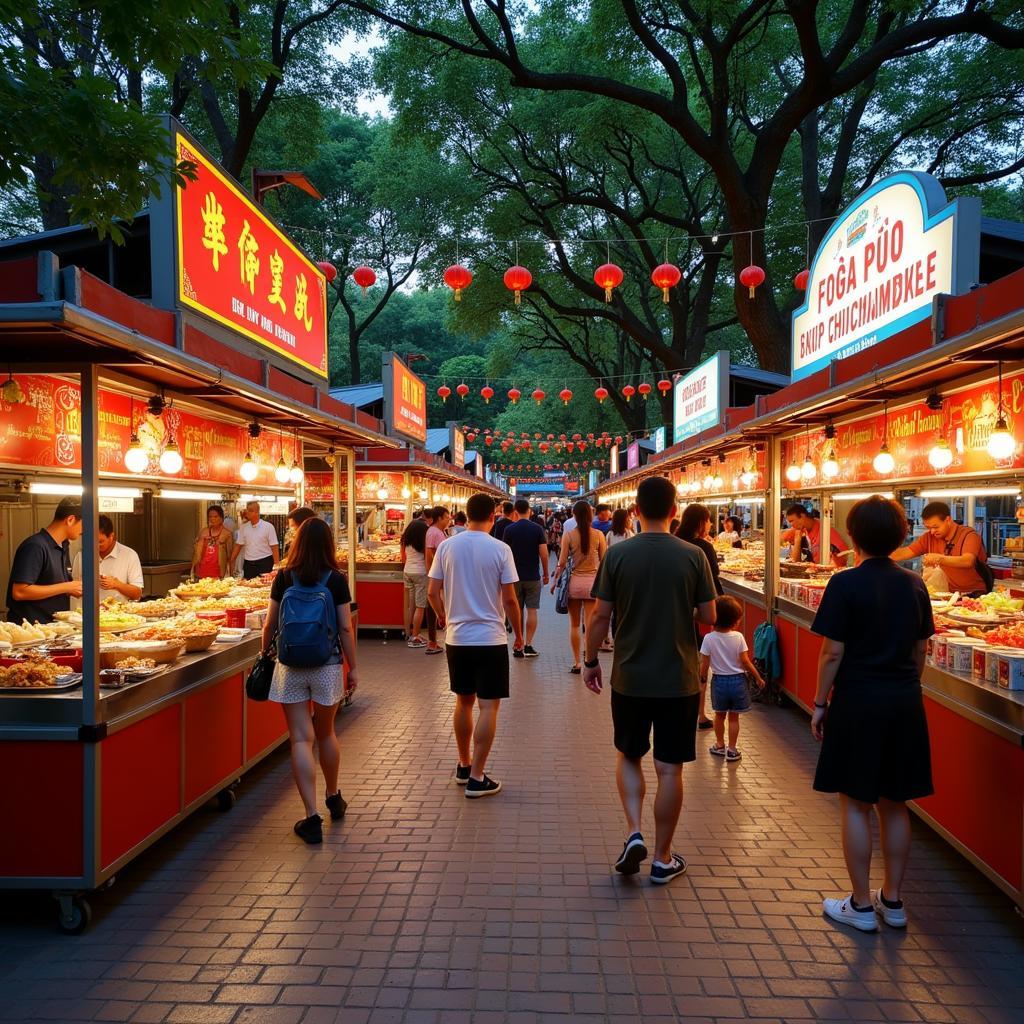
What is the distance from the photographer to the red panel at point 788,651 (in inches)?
306

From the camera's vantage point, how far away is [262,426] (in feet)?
27.9

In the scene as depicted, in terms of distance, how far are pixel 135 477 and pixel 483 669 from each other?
10.6 feet

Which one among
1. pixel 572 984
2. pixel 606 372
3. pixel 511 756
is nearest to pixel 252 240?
pixel 511 756

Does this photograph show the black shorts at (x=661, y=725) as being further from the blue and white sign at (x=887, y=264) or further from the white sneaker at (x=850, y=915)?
the blue and white sign at (x=887, y=264)

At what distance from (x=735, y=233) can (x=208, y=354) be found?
11.3 meters

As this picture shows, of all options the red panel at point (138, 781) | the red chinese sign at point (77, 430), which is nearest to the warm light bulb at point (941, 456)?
the red panel at point (138, 781)

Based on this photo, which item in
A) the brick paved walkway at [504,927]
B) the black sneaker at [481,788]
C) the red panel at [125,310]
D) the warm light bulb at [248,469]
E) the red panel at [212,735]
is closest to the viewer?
the brick paved walkway at [504,927]

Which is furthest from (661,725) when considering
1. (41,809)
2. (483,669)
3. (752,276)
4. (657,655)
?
(752,276)

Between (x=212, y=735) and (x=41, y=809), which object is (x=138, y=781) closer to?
(x=41, y=809)

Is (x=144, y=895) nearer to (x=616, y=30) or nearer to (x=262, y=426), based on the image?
(x=262, y=426)

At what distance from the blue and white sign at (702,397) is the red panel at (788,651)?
4.81m

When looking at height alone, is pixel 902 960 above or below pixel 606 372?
below

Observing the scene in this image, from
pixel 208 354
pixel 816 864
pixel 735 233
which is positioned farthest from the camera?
pixel 735 233

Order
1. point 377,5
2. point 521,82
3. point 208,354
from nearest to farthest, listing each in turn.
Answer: point 208,354 → point 521,82 → point 377,5
